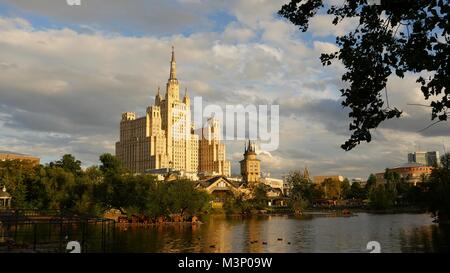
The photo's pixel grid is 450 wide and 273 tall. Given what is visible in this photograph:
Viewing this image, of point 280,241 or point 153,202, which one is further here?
point 153,202

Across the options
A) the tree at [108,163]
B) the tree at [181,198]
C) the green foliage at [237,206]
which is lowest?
the green foliage at [237,206]

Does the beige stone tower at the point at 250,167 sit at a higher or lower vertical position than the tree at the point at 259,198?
higher

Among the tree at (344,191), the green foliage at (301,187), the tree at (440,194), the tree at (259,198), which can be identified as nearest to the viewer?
the tree at (440,194)

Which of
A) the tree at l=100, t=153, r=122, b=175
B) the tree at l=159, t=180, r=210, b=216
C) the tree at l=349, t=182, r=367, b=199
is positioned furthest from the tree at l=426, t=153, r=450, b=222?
the tree at l=349, t=182, r=367, b=199

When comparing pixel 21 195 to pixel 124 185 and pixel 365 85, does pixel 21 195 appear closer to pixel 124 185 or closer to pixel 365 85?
pixel 124 185

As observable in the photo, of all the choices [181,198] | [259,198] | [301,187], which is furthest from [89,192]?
[301,187]

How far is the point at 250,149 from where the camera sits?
190 m

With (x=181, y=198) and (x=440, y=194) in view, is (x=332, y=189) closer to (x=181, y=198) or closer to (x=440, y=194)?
(x=181, y=198)

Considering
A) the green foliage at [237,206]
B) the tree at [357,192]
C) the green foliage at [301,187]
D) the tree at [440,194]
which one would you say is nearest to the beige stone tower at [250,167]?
the green foliage at [301,187]

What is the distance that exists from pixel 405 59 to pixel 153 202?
6690cm

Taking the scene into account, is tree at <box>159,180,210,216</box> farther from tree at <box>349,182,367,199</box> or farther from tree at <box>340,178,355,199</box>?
tree at <box>340,178,355,199</box>

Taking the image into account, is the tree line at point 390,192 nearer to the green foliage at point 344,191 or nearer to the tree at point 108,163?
the green foliage at point 344,191

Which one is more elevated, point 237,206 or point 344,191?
point 344,191
